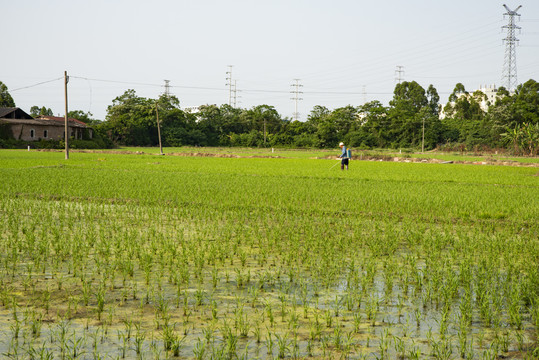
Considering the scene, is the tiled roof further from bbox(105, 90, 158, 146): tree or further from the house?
bbox(105, 90, 158, 146): tree

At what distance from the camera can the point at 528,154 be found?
44.8m

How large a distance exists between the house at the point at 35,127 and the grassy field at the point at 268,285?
44.6 metres

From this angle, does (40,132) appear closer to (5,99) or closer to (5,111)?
(5,111)

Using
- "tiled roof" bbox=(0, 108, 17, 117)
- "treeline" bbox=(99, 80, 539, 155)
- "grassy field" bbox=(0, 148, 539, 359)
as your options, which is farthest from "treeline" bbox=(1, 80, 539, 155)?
"grassy field" bbox=(0, 148, 539, 359)

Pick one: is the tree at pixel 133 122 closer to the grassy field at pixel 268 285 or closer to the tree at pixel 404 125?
the tree at pixel 404 125

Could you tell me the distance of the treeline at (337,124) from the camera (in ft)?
178

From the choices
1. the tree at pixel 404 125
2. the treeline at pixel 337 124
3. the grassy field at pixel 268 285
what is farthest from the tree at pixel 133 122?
the grassy field at pixel 268 285

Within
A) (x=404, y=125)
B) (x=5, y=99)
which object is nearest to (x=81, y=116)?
(x=5, y=99)

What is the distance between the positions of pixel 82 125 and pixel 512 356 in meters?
55.9

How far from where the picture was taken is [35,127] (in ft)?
166

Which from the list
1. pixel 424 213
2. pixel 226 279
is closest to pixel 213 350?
pixel 226 279

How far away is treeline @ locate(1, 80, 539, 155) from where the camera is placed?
5431 centimetres

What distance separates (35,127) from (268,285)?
5226 centimetres

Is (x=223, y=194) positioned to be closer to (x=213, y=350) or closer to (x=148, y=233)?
(x=148, y=233)
